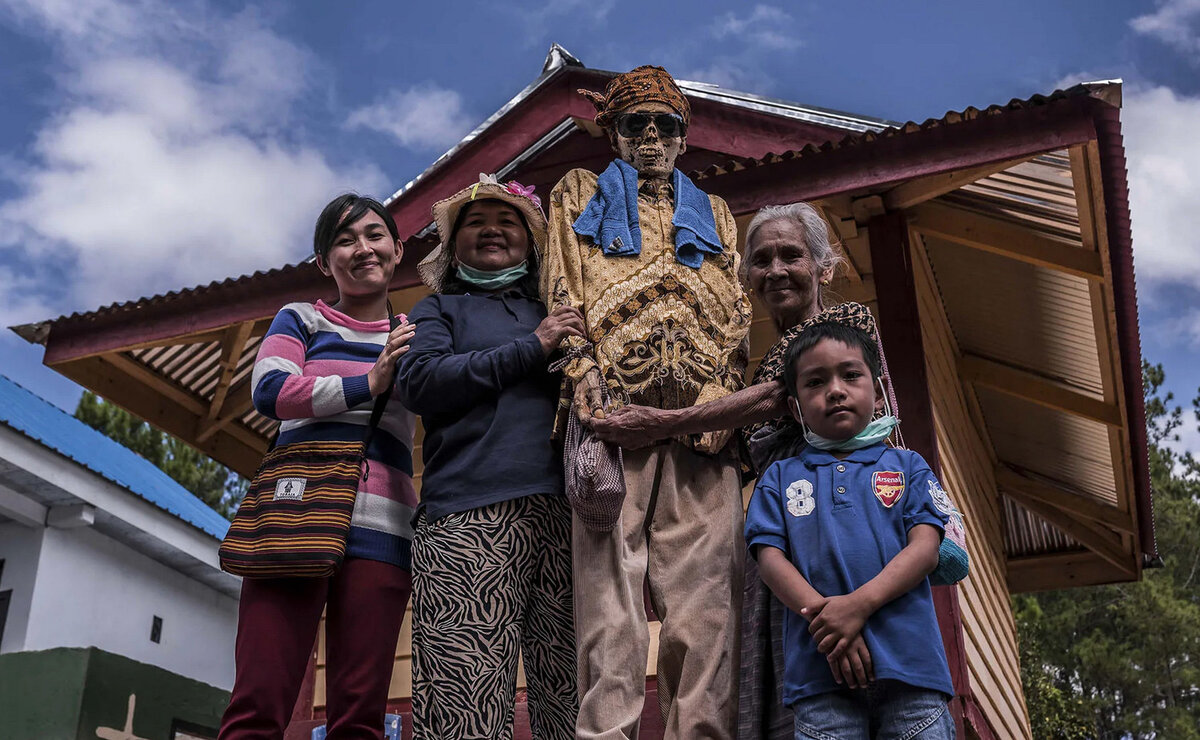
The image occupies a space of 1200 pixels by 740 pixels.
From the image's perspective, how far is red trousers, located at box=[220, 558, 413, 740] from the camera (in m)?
3.11

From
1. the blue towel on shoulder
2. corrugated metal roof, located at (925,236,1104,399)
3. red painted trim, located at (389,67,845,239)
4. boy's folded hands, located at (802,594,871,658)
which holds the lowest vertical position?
boy's folded hands, located at (802,594,871,658)

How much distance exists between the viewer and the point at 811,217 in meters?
3.53

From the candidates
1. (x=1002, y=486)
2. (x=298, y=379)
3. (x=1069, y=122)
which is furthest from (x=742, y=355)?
(x=1002, y=486)

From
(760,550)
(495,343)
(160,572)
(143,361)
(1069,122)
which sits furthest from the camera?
(160,572)

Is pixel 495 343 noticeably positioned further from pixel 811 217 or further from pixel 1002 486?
pixel 1002 486

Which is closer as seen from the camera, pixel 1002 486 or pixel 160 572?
pixel 1002 486

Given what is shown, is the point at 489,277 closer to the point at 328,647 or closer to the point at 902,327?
the point at 328,647

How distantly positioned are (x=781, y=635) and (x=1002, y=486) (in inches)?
318

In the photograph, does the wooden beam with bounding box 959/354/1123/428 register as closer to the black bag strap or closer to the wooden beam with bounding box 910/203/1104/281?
the wooden beam with bounding box 910/203/1104/281

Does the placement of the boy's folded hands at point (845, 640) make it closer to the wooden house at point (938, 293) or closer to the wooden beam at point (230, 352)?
the wooden house at point (938, 293)

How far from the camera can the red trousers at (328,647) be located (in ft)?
10.2

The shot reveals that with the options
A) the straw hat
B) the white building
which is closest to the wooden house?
the straw hat

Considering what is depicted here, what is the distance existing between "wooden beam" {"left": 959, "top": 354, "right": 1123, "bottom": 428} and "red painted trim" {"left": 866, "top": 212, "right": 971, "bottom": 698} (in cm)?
221

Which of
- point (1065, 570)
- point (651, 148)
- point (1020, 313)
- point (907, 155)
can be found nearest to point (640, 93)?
point (651, 148)
